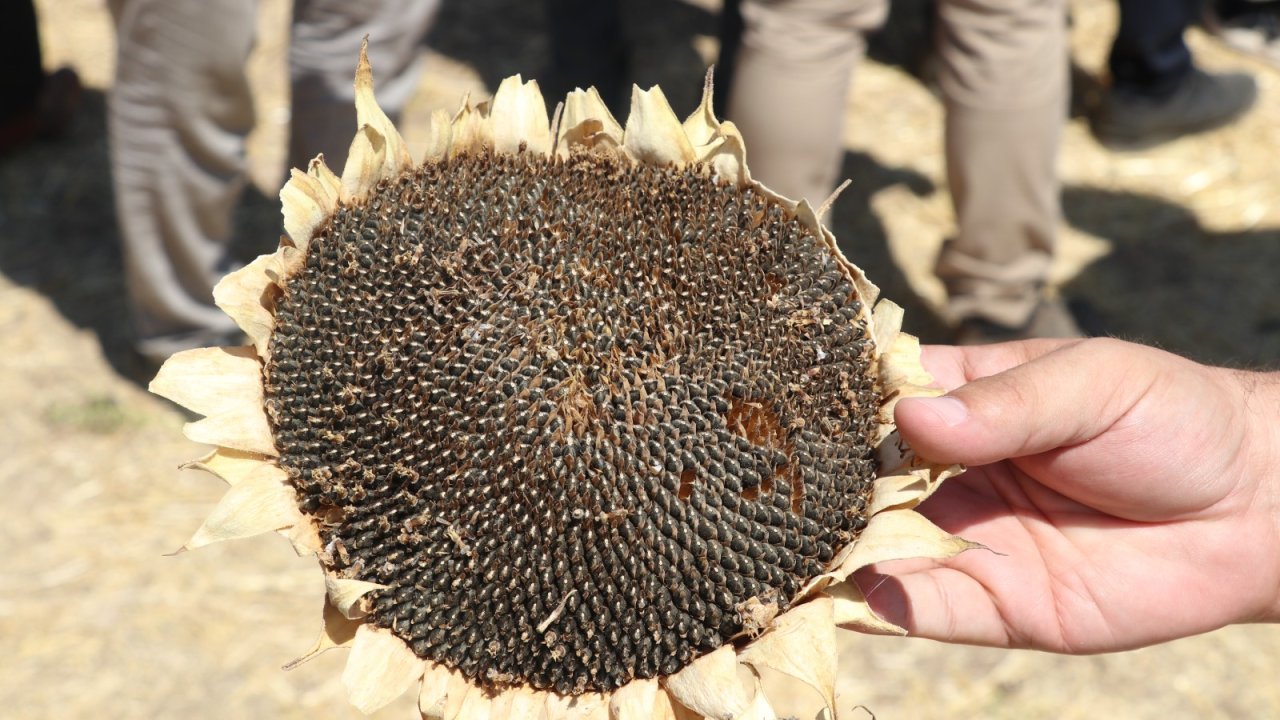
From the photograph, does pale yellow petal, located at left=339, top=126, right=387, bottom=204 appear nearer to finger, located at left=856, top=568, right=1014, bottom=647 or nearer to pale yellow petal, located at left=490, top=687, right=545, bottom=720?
pale yellow petal, located at left=490, top=687, right=545, bottom=720

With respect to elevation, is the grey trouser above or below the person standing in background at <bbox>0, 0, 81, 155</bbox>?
above

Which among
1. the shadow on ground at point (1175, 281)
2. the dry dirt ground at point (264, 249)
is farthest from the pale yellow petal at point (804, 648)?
the shadow on ground at point (1175, 281)

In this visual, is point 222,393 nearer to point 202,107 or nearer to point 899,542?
point 899,542

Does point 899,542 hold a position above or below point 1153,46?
above

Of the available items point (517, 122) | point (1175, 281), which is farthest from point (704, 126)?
point (1175, 281)

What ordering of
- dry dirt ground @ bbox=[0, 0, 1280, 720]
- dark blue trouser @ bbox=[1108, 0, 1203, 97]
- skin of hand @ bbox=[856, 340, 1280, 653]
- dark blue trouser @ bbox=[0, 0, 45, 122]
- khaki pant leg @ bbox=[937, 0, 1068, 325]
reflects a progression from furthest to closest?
dark blue trouser @ bbox=[1108, 0, 1203, 97] → dark blue trouser @ bbox=[0, 0, 45, 122] → khaki pant leg @ bbox=[937, 0, 1068, 325] → dry dirt ground @ bbox=[0, 0, 1280, 720] → skin of hand @ bbox=[856, 340, 1280, 653]

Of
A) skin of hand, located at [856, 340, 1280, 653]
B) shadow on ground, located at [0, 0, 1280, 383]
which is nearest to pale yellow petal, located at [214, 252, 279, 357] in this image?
skin of hand, located at [856, 340, 1280, 653]
